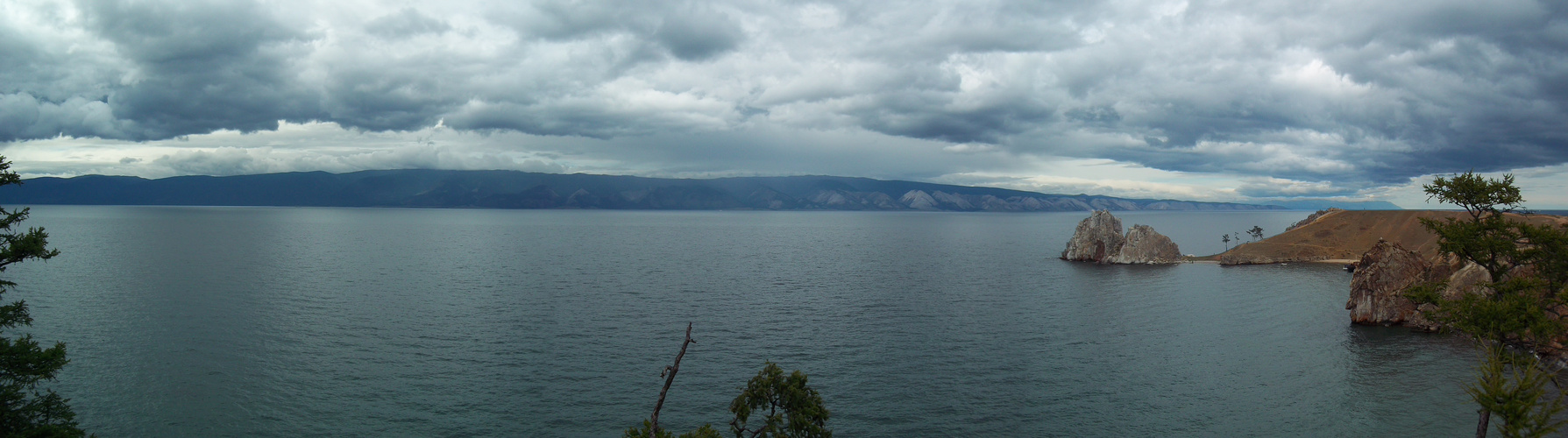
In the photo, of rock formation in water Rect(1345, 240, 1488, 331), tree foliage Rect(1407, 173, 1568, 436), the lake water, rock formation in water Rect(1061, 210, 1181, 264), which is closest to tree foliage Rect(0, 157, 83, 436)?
the lake water

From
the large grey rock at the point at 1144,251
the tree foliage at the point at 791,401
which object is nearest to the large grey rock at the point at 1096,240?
the large grey rock at the point at 1144,251

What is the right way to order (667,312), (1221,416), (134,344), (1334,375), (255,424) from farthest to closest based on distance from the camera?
(667,312)
(134,344)
(1334,375)
(1221,416)
(255,424)

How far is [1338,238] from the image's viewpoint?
180 m

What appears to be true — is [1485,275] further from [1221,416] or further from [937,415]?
[937,415]

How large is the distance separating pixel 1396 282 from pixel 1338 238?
117970 millimetres

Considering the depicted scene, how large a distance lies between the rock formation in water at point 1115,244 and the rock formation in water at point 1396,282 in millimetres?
74944

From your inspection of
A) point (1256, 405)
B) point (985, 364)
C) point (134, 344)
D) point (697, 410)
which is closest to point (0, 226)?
point (697, 410)

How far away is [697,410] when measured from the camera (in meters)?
48.8

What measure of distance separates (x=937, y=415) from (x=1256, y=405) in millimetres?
23776

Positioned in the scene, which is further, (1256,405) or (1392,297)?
(1392,297)

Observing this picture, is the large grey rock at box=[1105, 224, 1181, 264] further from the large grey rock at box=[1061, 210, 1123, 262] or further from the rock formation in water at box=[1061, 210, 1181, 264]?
the large grey rock at box=[1061, 210, 1123, 262]

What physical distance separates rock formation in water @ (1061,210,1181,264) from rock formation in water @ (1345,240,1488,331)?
7494cm

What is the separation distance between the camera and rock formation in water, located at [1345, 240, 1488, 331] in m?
78.6

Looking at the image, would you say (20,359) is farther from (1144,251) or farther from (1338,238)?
(1338,238)
